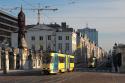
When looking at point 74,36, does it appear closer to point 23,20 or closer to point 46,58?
point 23,20

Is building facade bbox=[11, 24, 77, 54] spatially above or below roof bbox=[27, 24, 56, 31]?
below

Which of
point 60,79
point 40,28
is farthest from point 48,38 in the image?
point 60,79

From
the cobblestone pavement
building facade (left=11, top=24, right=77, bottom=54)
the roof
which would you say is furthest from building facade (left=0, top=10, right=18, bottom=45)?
the cobblestone pavement

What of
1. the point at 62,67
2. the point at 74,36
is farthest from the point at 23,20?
the point at 74,36

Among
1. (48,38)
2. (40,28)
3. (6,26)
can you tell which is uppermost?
(6,26)

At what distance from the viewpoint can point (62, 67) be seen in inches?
2383

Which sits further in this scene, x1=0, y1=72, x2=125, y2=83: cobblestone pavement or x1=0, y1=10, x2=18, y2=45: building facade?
x1=0, y1=10, x2=18, y2=45: building facade

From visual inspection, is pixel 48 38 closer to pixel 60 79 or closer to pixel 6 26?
pixel 6 26

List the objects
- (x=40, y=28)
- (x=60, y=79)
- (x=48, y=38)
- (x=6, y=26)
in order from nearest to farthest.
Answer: (x=60, y=79), (x=40, y=28), (x=48, y=38), (x=6, y=26)

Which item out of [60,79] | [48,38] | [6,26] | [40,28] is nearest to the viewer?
[60,79]

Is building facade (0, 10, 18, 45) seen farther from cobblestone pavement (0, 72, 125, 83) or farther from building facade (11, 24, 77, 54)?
cobblestone pavement (0, 72, 125, 83)

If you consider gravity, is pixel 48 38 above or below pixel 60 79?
above

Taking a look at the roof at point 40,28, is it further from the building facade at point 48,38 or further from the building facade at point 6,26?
the building facade at point 6,26

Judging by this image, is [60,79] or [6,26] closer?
[60,79]
